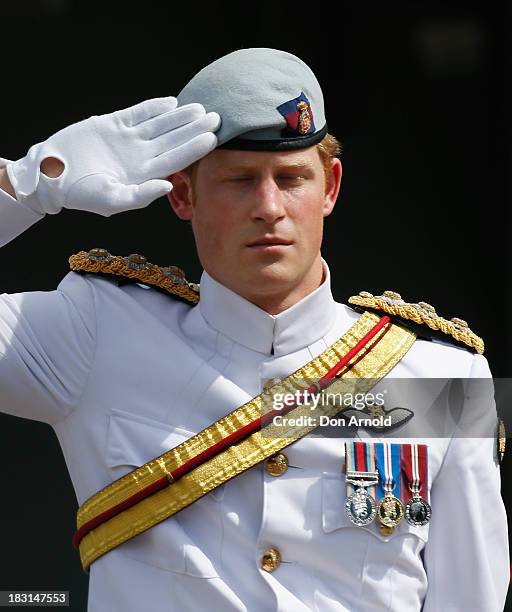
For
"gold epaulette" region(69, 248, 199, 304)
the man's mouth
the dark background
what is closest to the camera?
the man's mouth

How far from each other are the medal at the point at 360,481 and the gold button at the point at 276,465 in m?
0.11

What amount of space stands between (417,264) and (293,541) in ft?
5.85

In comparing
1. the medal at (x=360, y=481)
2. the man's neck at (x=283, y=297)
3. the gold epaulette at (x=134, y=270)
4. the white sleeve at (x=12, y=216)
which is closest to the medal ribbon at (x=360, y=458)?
the medal at (x=360, y=481)

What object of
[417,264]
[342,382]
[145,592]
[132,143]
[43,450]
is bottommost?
[43,450]

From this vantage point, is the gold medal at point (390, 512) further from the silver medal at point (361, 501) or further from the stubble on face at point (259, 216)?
the stubble on face at point (259, 216)

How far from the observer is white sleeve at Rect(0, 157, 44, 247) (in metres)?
2.83

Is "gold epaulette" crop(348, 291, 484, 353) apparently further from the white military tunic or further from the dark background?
the dark background

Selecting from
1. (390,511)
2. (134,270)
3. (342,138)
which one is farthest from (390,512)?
(342,138)

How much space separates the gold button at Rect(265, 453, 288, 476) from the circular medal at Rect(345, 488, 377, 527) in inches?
4.8

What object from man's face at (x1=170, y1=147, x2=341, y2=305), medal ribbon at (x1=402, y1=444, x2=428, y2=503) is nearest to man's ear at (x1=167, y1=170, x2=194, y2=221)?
man's face at (x1=170, y1=147, x2=341, y2=305)

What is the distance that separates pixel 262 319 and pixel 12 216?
18.7 inches

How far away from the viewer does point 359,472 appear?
9.73 feet

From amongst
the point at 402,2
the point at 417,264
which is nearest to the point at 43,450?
the point at 417,264

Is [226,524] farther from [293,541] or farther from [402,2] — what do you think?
[402,2]
